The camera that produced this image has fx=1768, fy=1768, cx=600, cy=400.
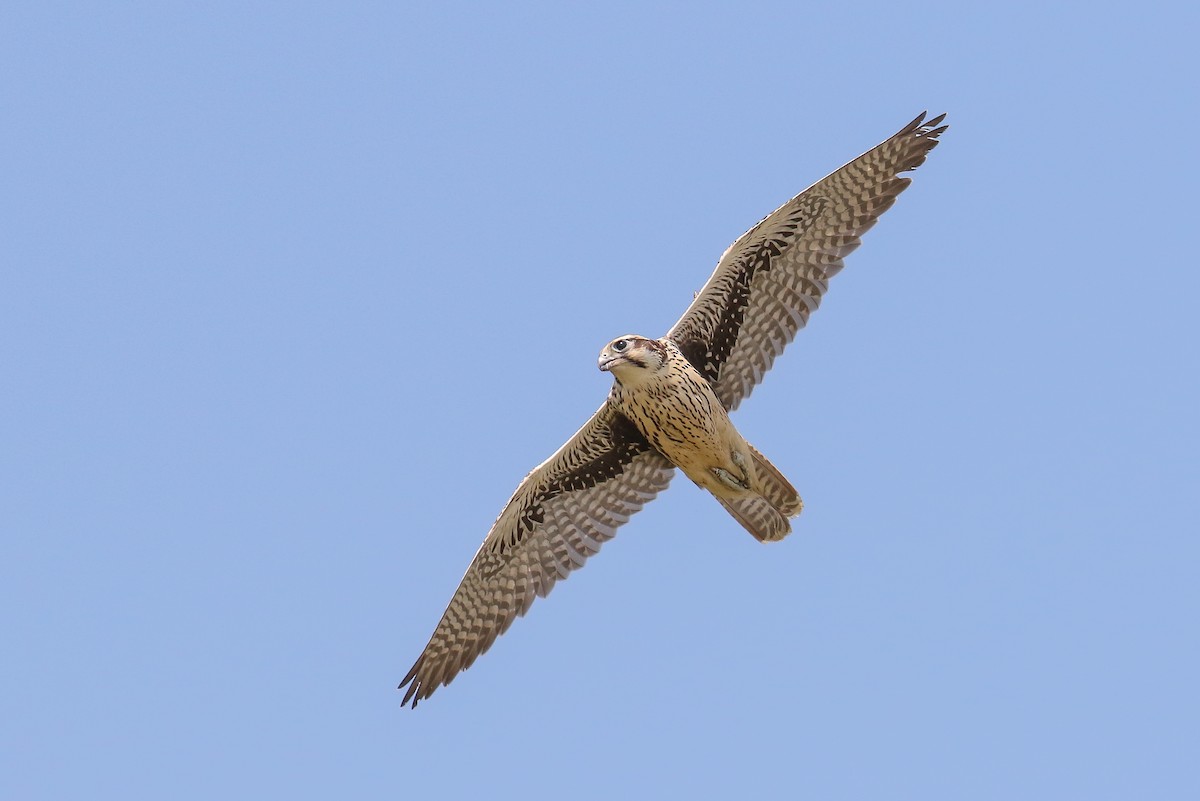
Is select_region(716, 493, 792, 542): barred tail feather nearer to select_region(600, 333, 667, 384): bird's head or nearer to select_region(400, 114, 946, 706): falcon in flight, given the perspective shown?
select_region(400, 114, 946, 706): falcon in flight

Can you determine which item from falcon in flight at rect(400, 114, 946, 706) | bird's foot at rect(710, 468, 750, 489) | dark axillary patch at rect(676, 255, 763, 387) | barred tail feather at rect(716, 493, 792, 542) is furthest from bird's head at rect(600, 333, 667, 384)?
barred tail feather at rect(716, 493, 792, 542)

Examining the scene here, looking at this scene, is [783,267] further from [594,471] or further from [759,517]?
[594,471]

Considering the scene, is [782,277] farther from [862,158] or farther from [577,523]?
[577,523]

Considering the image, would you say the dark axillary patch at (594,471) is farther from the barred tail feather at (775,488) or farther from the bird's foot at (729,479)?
the barred tail feather at (775,488)

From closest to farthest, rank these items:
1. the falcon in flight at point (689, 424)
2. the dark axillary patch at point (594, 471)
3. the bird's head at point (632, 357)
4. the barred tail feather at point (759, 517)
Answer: the bird's head at point (632, 357), the falcon in flight at point (689, 424), the barred tail feather at point (759, 517), the dark axillary patch at point (594, 471)

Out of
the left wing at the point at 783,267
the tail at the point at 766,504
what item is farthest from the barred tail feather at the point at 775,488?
the left wing at the point at 783,267

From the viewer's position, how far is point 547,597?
15570mm

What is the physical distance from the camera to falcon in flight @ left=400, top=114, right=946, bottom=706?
14.4 meters

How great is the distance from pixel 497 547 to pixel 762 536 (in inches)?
94.7

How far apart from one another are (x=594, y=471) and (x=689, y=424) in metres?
1.52

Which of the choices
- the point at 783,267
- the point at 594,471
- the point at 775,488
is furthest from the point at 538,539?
the point at 783,267

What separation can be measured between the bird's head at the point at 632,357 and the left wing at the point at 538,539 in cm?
138

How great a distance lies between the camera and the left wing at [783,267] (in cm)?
1441

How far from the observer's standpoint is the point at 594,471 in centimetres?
1555
